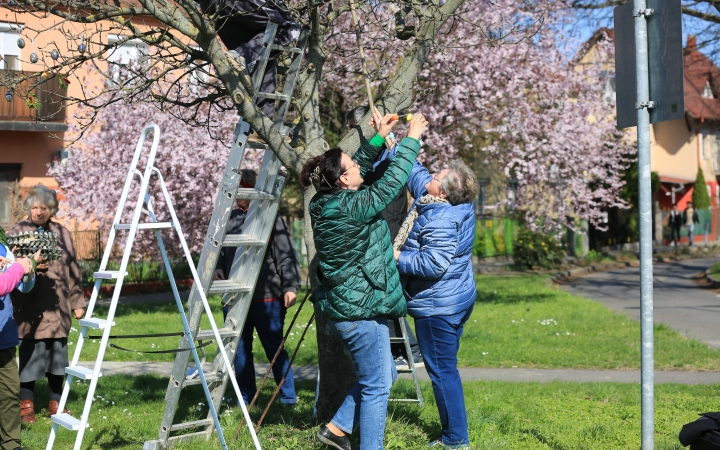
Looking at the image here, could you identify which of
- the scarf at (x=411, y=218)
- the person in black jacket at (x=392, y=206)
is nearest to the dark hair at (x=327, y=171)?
the scarf at (x=411, y=218)

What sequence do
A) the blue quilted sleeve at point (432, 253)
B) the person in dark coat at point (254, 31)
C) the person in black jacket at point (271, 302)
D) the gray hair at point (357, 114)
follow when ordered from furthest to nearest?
the person in black jacket at point (271, 302), the gray hair at point (357, 114), the person in dark coat at point (254, 31), the blue quilted sleeve at point (432, 253)

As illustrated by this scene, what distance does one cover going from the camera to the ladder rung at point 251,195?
5376 mm

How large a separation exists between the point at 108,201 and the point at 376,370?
12578 millimetres

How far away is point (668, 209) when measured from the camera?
44.7 meters

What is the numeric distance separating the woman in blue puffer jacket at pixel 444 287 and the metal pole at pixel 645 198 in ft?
4.04

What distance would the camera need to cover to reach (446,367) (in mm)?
5195

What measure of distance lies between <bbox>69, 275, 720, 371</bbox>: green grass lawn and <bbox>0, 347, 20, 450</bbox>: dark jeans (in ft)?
14.4

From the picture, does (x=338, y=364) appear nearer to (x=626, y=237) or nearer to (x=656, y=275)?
(x=656, y=275)

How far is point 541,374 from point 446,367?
3.76 meters

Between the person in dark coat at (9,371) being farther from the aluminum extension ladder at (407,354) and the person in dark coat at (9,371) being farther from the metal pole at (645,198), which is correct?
the metal pole at (645,198)

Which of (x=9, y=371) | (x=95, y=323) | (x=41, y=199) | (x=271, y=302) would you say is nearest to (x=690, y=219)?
(x=271, y=302)

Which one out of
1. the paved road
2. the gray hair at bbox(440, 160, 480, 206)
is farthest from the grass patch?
the gray hair at bbox(440, 160, 480, 206)

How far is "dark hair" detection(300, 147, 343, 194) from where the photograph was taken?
15.1 ft

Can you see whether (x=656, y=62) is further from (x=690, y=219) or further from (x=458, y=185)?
(x=690, y=219)
